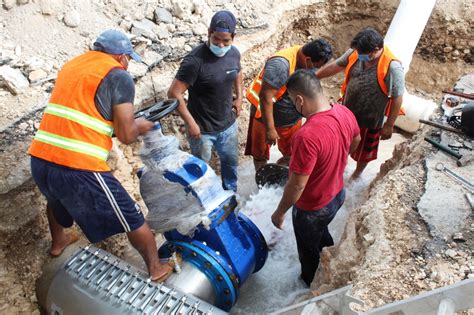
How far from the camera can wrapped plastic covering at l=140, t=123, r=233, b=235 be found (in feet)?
9.52

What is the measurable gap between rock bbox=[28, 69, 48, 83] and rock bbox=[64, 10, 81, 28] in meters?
0.80

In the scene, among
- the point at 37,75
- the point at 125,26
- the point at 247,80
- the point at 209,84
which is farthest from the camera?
the point at 247,80

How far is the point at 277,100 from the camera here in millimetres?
4266

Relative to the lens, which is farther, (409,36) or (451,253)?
(409,36)

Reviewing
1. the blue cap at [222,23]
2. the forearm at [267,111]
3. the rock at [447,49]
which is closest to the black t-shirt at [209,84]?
the blue cap at [222,23]

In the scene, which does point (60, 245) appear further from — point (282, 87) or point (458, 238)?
point (458, 238)

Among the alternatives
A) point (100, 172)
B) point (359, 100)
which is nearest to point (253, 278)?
point (100, 172)

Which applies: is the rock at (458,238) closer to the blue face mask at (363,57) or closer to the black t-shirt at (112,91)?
the blue face mask at (363,57)

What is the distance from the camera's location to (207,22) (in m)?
5.46

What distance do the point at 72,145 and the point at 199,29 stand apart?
3.00 m

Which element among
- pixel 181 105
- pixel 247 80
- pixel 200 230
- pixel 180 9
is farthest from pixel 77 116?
pixel 247 80

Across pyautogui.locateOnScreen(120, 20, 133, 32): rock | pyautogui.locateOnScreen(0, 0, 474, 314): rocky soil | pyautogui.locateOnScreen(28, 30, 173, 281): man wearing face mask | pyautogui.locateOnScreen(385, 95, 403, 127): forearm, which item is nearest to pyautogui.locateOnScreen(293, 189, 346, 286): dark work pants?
pyautogui.locateOnScreen(0, 0, 474, 314): rocky soil

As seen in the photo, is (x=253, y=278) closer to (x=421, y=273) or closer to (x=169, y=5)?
(x=421, y=273)

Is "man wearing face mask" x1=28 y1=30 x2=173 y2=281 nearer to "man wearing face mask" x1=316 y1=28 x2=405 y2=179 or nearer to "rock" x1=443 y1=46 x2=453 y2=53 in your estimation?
"man wearing face mask" x1=316 y1=28 x2=405 y2=179
